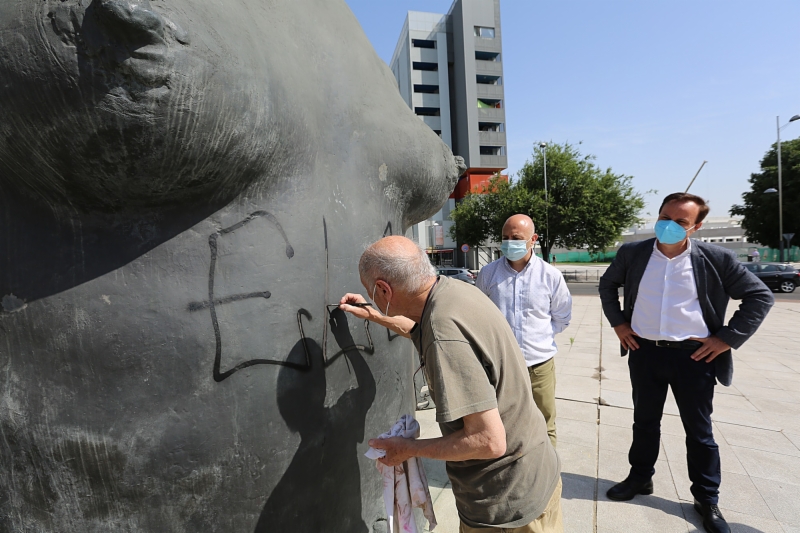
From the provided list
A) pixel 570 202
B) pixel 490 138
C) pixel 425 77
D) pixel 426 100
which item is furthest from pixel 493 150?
pixel 570 202

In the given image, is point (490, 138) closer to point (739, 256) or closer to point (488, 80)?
point (488, 80)

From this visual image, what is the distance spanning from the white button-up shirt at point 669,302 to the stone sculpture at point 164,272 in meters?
2.08

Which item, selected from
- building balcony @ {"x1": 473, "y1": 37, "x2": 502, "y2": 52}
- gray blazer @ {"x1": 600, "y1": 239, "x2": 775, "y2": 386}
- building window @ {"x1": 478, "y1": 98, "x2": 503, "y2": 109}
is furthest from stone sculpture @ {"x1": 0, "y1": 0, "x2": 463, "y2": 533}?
building balcony @ {"x1": 473, "y1": 37, "x2": 502, "y2": 52}

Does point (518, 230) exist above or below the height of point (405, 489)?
above

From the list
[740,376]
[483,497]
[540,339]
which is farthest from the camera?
[740,376]

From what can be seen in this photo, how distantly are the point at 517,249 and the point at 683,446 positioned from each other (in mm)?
2173

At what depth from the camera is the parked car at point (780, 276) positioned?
1661 cm

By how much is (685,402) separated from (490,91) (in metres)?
44.0

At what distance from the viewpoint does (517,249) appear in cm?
327

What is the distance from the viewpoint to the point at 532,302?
321cm

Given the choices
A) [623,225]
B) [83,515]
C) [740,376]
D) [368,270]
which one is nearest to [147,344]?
[83,515]

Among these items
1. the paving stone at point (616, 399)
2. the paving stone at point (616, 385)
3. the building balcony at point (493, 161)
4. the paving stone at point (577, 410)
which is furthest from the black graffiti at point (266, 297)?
the building balcony at point (493, 161)

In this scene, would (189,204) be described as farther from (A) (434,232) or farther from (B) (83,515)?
(A) (434,232)

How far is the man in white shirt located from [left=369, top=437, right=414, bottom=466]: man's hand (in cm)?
176
